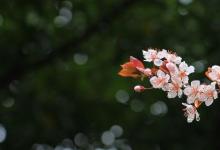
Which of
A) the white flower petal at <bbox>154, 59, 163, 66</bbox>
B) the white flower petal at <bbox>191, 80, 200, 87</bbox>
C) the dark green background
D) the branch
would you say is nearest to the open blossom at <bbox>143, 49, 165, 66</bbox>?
the white flower petal at <bbox>154, 59, 163, 66</bbox>

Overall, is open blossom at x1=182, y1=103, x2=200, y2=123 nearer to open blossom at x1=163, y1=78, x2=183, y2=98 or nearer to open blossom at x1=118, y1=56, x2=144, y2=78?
open blossom at x1=163, y1=78, x2=183, y2=98

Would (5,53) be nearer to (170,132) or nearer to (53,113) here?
(53,113)

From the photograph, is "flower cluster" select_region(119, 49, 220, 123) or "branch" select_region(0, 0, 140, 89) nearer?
"flower cluster" select_region(119, 49, 220, 123)

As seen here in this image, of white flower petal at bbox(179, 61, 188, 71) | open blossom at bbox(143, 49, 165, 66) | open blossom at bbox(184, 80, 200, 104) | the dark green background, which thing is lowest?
open blossom at bbox(184, 80, 200, 104)

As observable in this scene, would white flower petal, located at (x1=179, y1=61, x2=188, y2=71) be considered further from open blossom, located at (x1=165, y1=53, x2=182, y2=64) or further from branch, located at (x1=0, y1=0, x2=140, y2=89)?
branch, located at (x1=0, y1=0, x2=140, y2=89)

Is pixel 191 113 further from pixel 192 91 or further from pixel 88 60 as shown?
pixel 88 60

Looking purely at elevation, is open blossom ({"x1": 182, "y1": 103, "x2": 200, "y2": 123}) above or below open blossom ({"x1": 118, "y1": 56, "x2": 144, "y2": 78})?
below

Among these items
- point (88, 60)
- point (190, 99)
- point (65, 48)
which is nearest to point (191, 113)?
point (190, 99)

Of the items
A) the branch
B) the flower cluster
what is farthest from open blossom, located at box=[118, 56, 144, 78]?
the branch
